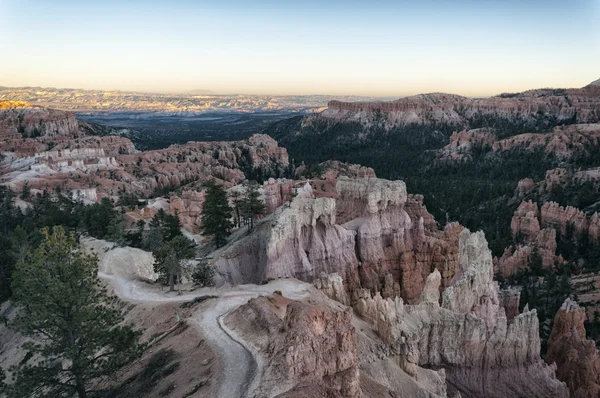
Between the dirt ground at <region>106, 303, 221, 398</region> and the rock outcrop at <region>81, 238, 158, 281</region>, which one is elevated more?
the dirt ground at <region>106, 303, 221, 398</region>

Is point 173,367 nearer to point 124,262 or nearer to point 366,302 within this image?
point 366,302

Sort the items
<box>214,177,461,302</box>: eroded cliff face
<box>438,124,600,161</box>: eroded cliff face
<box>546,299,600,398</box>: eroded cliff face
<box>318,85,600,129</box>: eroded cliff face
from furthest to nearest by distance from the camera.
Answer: <box>318,85,600,129</box>: eroded cliff face < <box>438,124,600,161</box>: eroded cliff face < <box>214,177,461,302</box>: eroded cliff face < <box>546,299,600,398</box>: eroded cliff face

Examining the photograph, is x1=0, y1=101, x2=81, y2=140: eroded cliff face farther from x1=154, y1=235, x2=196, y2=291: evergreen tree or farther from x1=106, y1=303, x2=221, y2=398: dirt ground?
x1=106, y1=303, x2=221, y2=398: dirt ground

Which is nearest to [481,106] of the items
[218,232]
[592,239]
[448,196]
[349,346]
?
[448,196]

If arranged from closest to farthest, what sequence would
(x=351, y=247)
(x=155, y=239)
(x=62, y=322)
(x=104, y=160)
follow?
1. (x=62, y=322)
2. (x=351, y=247)
3. (x=155, y=239)
4. (x=104, y=160)

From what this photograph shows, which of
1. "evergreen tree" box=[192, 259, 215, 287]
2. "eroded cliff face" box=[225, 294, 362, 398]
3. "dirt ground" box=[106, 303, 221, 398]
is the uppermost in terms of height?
"eroded cliff face" box=[225, 294, 362, 398]

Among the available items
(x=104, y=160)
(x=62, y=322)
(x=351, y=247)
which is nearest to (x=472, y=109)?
(x=104, y=160)

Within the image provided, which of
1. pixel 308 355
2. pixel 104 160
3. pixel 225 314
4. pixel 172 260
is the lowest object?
pixel 104 160

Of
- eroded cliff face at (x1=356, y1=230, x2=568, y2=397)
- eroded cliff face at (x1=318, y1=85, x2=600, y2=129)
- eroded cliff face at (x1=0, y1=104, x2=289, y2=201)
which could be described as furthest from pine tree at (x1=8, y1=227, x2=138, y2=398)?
eroded cliff face at (x1=318, y1=85, x2=600, y2=129)

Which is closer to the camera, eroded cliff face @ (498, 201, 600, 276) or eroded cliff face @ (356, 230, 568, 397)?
eroded cliff face @ (356, 230, 568, 397)
